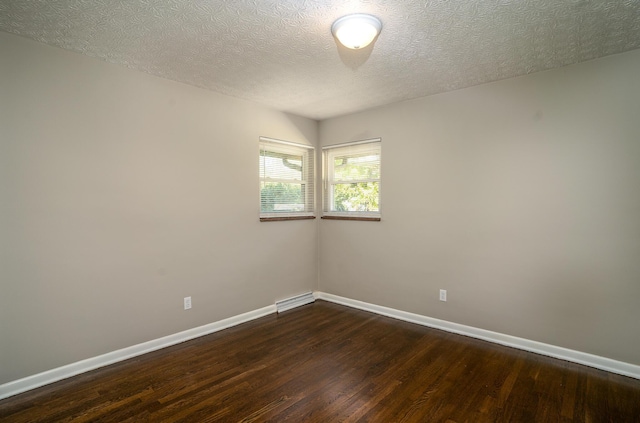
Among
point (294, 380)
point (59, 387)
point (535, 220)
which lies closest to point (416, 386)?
point (294, 380)

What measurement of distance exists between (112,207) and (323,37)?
2.11 m

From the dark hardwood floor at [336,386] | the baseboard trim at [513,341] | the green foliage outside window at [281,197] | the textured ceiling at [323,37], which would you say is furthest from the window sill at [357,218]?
the textured ceiling at [323,37]

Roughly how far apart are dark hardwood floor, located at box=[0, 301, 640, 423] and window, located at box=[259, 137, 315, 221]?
1591mm

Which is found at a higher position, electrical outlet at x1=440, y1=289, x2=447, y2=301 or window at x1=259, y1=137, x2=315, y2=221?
window at x1=259, y1=137, x2=315, y2=221

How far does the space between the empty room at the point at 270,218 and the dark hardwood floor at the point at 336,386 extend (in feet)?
0.06

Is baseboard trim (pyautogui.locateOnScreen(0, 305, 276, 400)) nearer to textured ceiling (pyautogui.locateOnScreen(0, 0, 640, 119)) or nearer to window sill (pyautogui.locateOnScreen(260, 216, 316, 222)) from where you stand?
window sill (pyautogui.locateOnScreen(260, 216, 316, 222))

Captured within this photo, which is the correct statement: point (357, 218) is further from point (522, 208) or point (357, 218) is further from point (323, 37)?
point (323, 37)

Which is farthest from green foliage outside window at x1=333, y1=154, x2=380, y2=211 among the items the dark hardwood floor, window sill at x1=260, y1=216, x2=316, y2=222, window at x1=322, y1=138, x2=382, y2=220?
the dark hardwood floor

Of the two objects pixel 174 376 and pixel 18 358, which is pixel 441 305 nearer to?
pixel 174 376

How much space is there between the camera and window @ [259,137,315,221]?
3.92 metres

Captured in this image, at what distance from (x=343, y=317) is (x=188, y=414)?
6.71 feet

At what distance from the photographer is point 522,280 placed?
2908 mm

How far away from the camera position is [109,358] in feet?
8.63

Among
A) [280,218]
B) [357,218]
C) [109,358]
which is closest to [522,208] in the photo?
[357,218]
